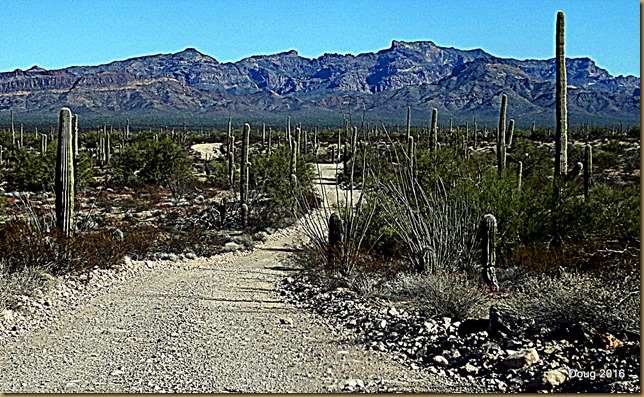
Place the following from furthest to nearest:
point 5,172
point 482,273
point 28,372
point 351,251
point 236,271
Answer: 1. point 5,172
2. point 236,271
3. point 351,251
4. point 482,273
5. point 28,372

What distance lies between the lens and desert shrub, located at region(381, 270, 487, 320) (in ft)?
30.9

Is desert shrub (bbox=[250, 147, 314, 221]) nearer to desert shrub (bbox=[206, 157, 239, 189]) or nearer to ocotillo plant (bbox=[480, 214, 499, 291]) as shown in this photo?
desert shrub (bbox=[206, 157, 239, 189])

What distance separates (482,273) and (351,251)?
91.0 inches

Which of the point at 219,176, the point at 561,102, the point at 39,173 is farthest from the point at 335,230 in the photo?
the point at 219,176

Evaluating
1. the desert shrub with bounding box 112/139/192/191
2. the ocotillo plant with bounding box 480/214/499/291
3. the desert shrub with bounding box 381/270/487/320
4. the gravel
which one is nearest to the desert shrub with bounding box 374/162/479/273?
the ocotillo plant with bounding box 480/214/499/291

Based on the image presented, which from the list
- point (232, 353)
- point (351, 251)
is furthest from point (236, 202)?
point (232, 353)

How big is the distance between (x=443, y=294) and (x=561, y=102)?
7.34 meters

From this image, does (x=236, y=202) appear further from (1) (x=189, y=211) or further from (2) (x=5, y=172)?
(2) (x=5, y=172)

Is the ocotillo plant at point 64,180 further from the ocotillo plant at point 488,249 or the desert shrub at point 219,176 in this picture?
the desert shrub at point 219,176

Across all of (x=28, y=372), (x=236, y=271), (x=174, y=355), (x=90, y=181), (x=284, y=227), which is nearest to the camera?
(x=28, y=372)

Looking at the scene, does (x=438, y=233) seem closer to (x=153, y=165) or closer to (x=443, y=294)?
(x=443, y=294)

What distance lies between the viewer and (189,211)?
26.0 m

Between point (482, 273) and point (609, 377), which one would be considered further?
point (482, 273)

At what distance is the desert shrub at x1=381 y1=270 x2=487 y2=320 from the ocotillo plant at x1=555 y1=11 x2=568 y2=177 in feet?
17.2
